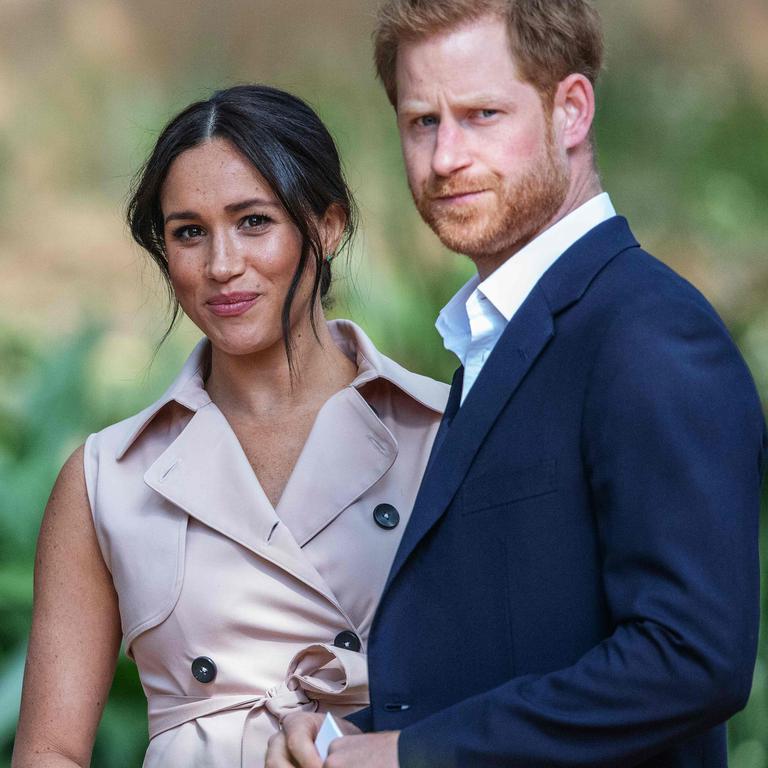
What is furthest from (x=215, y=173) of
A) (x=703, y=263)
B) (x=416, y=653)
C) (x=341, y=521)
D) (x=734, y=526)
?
(x=703, y=263)

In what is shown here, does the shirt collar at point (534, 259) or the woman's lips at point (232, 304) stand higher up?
the woman's lips at point (232, 304)

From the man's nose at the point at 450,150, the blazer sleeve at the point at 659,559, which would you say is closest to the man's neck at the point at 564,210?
the man's nose at the point at 450,150

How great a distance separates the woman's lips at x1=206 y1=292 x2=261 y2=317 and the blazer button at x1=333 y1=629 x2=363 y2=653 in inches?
20.8

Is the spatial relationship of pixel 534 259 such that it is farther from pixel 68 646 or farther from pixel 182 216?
pixel 68 646

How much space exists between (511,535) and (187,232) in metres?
1.14

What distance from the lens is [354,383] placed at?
250 centimetres

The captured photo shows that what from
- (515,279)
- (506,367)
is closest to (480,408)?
(506,367)

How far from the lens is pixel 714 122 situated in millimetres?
4363

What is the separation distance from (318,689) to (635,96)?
103 inches

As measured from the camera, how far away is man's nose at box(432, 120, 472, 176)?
1543 millimetres

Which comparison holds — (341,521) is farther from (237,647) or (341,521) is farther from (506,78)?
(506,78)

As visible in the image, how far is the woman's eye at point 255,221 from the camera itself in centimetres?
241

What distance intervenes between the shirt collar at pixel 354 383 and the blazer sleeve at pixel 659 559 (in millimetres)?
1105

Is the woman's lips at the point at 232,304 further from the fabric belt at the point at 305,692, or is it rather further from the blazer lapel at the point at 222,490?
the fabric belt at the point at 305,692
